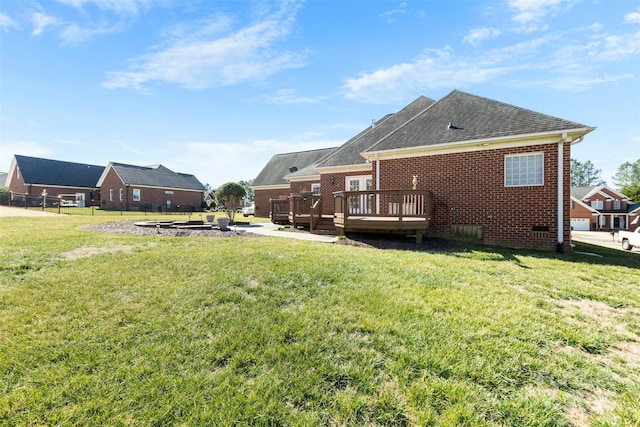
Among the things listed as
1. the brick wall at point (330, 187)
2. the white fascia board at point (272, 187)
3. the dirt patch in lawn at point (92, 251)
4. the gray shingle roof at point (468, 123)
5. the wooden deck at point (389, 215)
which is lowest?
the dirt patch in lawn at point (92, 251)

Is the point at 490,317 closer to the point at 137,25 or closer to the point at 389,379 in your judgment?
the point at 389,379

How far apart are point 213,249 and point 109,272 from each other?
2.05 m

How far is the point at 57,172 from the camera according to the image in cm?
3409

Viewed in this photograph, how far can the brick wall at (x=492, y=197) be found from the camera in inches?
342

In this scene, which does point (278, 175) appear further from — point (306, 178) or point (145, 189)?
point (145, 189)

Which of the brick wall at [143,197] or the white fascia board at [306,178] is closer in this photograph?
the white fascia board at [306,178]

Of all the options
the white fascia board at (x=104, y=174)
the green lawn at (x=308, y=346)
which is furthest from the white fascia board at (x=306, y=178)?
the white fascia board at (x=104, y=174)

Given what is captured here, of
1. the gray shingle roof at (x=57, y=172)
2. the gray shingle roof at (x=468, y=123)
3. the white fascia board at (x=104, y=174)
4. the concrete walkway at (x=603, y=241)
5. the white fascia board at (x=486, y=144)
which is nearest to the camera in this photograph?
the white fascia board at (x=486, y=144)

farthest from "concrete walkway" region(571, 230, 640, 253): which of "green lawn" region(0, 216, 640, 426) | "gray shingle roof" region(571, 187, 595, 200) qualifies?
"gray shingle roof" region(571, 187, 595, 200)

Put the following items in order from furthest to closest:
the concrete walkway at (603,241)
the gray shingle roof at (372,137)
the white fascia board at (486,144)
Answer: the concrete walkway at (603,241)
the gray shingle roof at (372,137)
the white fascia board at (486,144)

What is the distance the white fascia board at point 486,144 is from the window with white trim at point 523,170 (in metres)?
0.43

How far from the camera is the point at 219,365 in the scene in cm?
263

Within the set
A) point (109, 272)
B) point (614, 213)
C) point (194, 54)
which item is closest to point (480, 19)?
point (194, 54)

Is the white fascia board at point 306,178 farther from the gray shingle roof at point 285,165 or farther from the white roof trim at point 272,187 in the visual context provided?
the gray shingle roof at point 285,165
